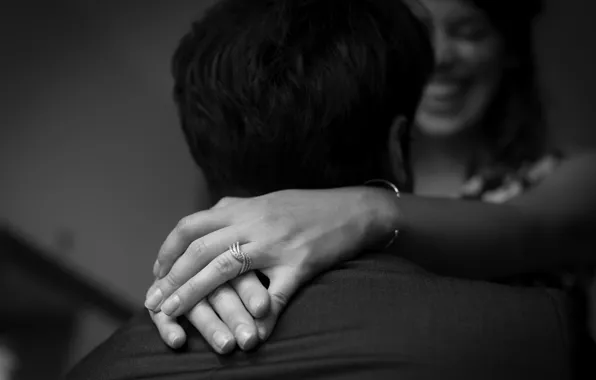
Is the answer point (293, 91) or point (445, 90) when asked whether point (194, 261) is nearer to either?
point (293, 91)

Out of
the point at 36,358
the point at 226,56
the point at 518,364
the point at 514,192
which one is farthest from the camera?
the point at 36,358

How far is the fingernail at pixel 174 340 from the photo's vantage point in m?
0.67

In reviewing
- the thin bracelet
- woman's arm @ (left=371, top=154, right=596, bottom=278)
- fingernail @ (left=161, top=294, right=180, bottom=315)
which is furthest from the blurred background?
fingernail @ (left=161, top=294, right=180, bottom=315)

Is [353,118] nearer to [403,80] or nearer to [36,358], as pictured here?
[403,80]

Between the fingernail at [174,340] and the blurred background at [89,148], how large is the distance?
2143 millimetres

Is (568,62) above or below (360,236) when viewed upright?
below

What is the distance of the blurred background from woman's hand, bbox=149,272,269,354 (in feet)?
6.94

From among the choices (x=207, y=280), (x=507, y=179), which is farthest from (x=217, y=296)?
(x=507, y=179)

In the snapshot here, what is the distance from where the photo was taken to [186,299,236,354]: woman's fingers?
0.66 metres

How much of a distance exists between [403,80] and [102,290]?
250 cm

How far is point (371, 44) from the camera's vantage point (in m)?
0.79

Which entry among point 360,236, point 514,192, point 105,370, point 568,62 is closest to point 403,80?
point 360,236

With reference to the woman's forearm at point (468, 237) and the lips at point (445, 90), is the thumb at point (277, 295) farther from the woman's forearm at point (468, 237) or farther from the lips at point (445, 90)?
the lips at point (445, 90)

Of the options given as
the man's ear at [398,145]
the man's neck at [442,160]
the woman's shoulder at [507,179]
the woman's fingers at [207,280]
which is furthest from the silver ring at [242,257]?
the man's neck at [442,160]
